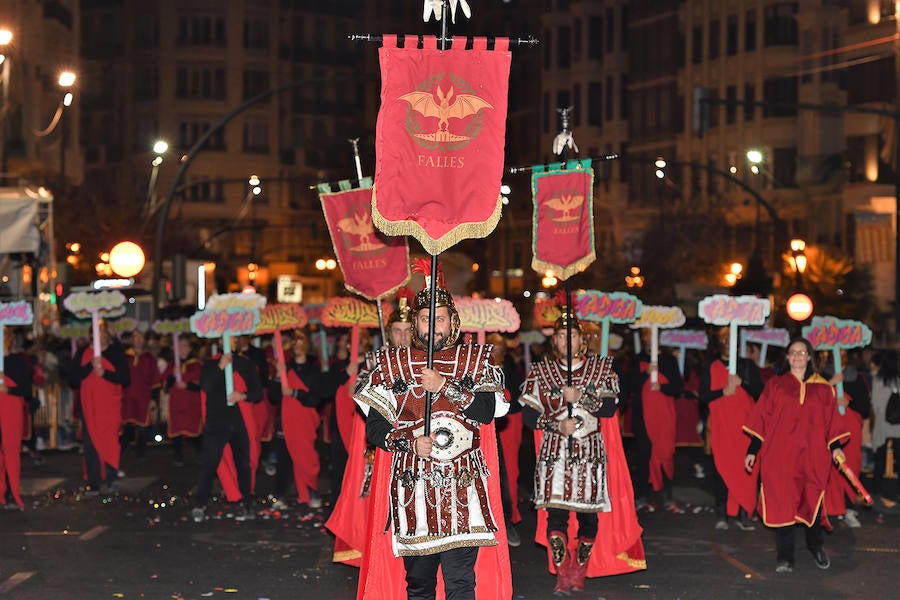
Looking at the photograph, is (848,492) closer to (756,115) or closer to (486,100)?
(486,100)

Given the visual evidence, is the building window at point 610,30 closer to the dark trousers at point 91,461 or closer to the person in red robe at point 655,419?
the person in red robe at point 655,419

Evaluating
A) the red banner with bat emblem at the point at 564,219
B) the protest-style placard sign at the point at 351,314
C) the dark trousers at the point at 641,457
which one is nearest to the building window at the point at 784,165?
the dark trousers at the point at 641,457

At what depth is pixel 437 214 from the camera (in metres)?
9.19

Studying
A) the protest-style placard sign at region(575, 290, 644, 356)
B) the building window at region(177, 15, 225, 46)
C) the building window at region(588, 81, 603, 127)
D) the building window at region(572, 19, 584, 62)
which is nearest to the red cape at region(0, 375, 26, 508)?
the protest-style placard sign at region(575, 290, 644, 356)

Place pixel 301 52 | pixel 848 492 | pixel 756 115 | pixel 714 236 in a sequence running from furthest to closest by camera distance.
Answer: pixel 301 52 → pixel 756 115 → pixel 714 236 → pixel 848 492

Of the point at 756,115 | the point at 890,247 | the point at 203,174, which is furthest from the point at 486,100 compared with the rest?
the point at 203,174

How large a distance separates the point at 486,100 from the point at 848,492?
28.3 feet

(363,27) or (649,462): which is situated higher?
(363,27)

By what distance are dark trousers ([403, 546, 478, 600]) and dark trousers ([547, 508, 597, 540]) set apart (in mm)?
2877

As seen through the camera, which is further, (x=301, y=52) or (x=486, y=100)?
(x=301, y=52)

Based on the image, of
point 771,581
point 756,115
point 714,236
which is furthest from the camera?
point 756,115

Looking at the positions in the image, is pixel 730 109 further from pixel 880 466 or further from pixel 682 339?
pixel 880 466

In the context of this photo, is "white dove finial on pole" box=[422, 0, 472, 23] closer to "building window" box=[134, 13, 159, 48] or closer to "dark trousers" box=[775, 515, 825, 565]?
"dark trousers" box=[775, 515, 825, 565]

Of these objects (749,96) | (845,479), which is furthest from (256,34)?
(845,479)
